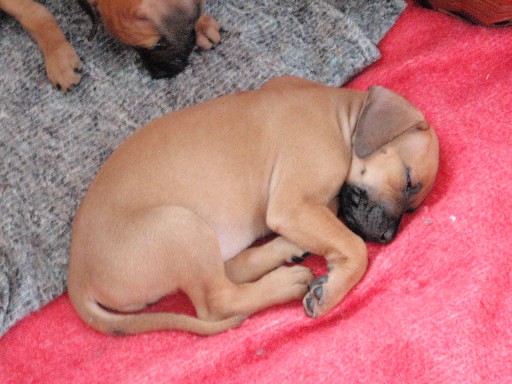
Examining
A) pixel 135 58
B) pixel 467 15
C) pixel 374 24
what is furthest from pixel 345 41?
pixel 135 58

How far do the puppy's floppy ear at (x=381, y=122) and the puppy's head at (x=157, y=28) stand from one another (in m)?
1.26

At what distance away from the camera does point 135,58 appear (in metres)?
3.72

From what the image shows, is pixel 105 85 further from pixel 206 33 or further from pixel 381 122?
pixel 381 122

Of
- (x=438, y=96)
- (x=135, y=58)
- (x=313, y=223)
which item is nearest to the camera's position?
(x=313, y=223)

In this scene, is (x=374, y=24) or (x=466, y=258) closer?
(x=466, y=258)

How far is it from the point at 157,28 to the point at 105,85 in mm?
483

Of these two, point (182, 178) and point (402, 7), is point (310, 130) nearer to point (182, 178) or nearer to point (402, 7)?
point (182, 178)

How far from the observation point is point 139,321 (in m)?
2.60

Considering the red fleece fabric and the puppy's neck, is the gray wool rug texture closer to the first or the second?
the red fleece fabric

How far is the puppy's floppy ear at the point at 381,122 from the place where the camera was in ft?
8.79

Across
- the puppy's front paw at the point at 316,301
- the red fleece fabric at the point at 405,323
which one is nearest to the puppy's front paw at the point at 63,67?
the red fleece fabric at the point at 405,323

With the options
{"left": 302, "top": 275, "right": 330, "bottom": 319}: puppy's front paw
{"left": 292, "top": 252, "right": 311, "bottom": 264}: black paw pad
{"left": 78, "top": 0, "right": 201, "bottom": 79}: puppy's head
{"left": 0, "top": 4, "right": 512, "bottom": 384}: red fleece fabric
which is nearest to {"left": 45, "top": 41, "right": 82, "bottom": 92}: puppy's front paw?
{"left": 78, "top": 0, "right": 201, "bottom": 79}: puppy's head

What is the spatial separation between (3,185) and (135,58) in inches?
42.4

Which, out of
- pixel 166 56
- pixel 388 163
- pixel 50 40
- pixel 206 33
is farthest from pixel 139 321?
pixel 50 40
